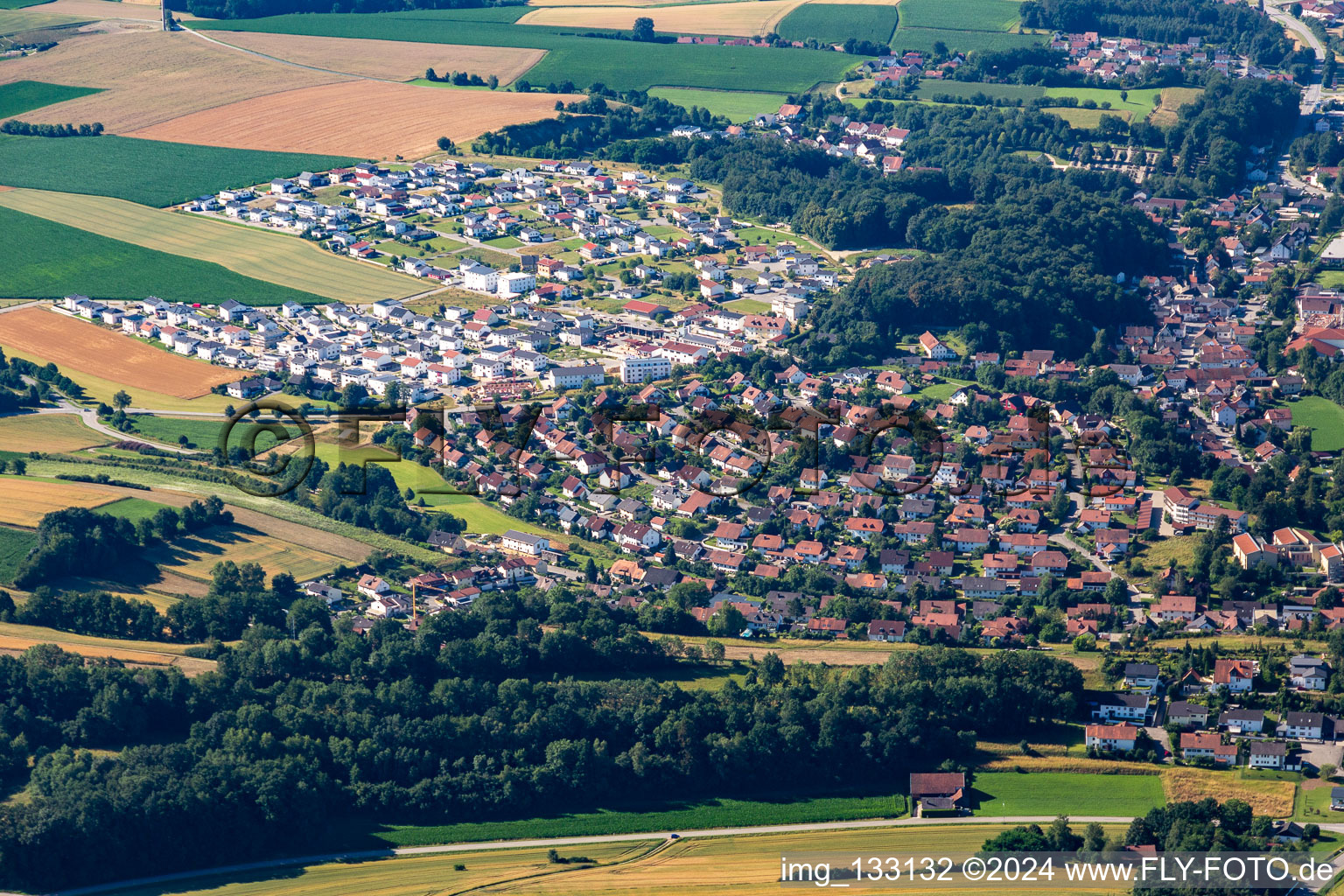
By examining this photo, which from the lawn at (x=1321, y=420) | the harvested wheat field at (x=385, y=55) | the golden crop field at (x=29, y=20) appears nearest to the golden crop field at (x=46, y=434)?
the lawn at (x=1321, y=420)

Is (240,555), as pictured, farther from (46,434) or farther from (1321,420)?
(1321,420)

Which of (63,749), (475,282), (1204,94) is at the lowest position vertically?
(63,749)

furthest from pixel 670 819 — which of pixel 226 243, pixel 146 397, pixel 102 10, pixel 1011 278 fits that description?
pixel 102 10

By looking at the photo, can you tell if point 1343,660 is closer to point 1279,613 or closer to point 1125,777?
point 1279,613

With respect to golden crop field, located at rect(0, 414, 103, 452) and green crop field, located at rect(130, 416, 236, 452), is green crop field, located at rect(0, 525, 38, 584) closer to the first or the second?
golden crop field, located at rect(0, 414, 103, 452)

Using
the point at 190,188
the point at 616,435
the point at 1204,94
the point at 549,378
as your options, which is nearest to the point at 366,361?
the point at 549,378

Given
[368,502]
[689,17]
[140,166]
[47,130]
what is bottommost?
[368,502]
